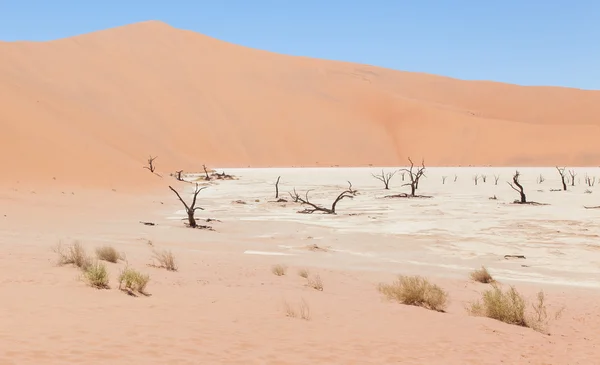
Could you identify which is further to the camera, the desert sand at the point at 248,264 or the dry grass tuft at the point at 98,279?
the dry grass tuft at the point at 98,279

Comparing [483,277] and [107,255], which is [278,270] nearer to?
[107,255]

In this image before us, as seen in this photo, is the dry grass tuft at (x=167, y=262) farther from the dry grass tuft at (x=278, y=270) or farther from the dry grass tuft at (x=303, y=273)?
the dry grass tuft at (x=303, y=273)

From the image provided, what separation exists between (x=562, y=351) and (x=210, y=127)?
80271 millimetres

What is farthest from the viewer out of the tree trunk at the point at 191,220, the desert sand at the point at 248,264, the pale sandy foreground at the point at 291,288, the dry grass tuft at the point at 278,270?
the tree trunk at the point at 191,220

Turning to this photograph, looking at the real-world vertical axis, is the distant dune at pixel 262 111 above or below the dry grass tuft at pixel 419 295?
above

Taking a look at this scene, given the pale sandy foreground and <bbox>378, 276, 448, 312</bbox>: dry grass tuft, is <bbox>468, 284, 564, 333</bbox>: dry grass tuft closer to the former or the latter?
the pale sandy foreground

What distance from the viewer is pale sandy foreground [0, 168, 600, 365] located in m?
6.27

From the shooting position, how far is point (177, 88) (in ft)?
304

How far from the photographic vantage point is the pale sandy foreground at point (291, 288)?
6.27 meters

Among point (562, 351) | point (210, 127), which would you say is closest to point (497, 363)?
point (562, 351)

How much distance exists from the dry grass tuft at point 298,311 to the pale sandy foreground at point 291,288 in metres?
0.10

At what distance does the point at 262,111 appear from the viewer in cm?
9588

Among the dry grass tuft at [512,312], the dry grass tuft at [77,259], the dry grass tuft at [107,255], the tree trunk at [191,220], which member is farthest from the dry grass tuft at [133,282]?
the tree trunk at [191,220]

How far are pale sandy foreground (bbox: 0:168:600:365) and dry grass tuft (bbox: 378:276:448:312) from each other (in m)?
0.23
